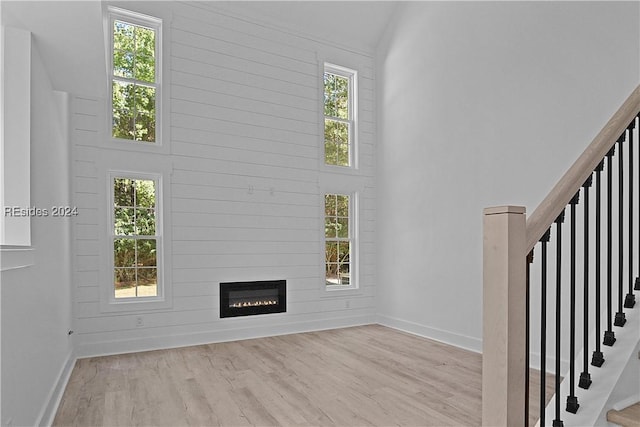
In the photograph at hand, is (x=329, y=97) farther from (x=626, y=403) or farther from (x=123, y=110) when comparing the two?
(x=626, y=403)

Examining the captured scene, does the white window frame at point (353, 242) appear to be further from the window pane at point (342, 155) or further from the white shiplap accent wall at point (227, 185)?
the window pane at point (342, 155)

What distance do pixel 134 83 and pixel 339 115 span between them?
2.92m

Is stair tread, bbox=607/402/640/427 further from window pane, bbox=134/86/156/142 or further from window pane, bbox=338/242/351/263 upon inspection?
window pane, bbox=134/86/156/142

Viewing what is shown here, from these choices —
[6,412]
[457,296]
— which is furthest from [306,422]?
[457,296]

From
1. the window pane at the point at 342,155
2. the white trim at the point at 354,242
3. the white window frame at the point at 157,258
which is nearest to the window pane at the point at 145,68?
the white window frame at the point at 157,258

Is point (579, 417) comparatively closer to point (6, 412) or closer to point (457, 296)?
point (6, 412)

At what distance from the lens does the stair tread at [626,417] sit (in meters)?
1.70

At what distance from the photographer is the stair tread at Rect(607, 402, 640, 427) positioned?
170 centimetres

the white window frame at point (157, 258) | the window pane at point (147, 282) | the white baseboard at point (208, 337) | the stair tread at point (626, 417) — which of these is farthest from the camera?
the window pane at point (147, 282)

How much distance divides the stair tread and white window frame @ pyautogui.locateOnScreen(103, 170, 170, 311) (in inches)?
173

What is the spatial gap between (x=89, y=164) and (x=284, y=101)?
8.46 feet

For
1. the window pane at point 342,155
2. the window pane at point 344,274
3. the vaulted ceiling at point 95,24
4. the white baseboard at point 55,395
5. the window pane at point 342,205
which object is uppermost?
the vaulted ceiling at point 95,24

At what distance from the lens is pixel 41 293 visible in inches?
109

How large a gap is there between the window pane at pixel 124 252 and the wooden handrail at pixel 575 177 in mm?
4444
